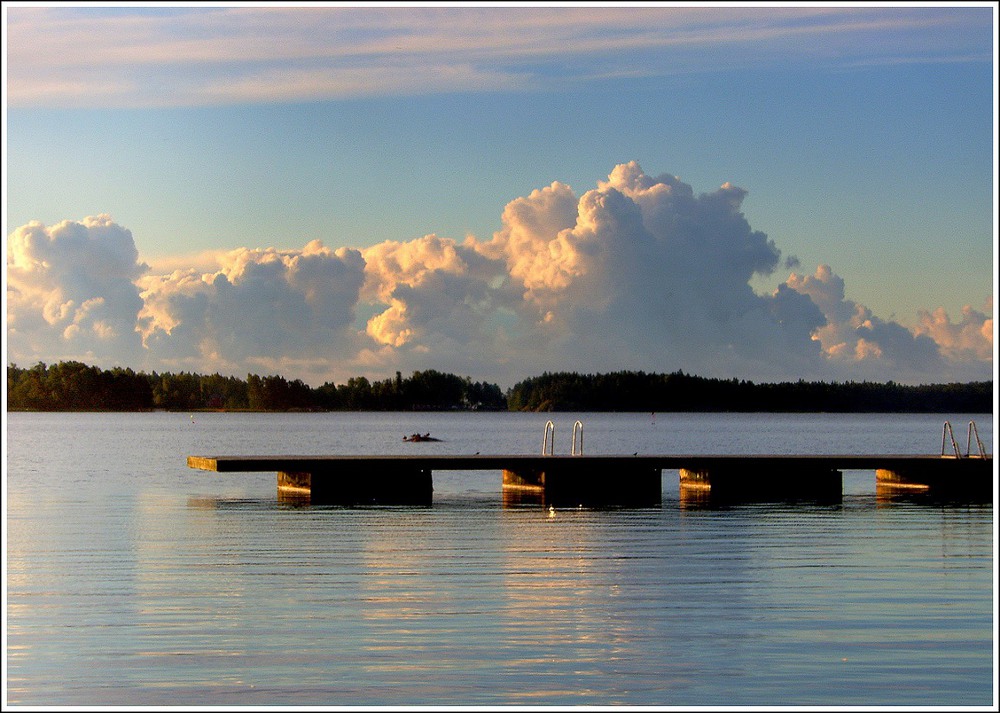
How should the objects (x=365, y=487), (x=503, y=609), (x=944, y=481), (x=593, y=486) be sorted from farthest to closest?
(x=944, y=481) → (x=593, y=486) → (x=365, y=487) → (x=503, y=609)

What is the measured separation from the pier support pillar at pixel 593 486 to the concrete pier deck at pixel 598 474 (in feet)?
0.08

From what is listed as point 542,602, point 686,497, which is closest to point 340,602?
point 542,602

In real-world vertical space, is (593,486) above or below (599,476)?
below

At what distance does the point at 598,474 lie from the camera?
36812 mm

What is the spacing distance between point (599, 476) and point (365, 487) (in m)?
6.13

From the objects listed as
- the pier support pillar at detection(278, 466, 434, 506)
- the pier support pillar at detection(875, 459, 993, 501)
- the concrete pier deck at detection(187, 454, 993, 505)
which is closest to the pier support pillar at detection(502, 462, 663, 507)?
the concrete pier deck at detection(187, 454, 993, 505)

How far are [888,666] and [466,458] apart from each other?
72.4ft

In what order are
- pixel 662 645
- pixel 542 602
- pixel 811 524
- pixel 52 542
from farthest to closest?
pixel 811 524 → pixel 52 542 → pixel 542 602 → pixel 662 645

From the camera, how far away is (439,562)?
22.9 meters

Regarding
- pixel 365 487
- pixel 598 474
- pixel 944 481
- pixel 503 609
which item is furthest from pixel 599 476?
pixel 503 609

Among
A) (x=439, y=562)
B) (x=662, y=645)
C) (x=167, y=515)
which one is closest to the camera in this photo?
(x=662, y=645)

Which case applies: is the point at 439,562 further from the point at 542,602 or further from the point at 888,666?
the point at 888,666

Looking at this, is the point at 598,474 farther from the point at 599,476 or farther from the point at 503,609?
the point at 503,609

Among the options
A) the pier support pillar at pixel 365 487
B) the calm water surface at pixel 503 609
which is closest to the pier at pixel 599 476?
the pier support pillar at pixel 365 487
